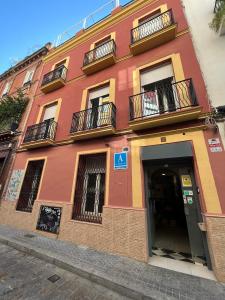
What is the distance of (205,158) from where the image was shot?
4.11 m

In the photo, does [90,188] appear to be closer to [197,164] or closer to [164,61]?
[197,164]

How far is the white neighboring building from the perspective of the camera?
4.56m

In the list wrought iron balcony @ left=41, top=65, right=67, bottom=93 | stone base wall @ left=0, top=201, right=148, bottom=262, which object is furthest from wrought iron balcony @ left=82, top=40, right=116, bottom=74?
stone base wall @ left=0, top=201, right=148, bottom=262

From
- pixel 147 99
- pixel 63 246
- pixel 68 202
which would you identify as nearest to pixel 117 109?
pixel 147 99

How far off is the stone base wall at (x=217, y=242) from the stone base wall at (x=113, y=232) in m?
1.53

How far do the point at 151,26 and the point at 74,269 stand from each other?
934 centimetres

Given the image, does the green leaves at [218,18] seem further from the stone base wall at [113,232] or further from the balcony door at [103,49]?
the stone base wall at [113,232]

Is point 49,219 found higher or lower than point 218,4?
lower

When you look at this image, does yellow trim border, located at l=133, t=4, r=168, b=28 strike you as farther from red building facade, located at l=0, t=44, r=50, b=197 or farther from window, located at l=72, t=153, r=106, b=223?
red building facade, located at l=0, t=44, r=50, b=197

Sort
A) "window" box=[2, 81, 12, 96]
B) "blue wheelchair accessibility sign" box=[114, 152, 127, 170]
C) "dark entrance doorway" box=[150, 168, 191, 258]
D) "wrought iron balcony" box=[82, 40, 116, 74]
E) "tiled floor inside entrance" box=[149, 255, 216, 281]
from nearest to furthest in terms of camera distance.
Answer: "tiled floor inside entrance" box=[149, 255, 216, 281], "blue wheelchair accessibility sign" box=[114, 152, 127, 170], "dark entrance doorway" box=[150, 168, 191, 258], "wrought iron balcony" box=[82, 40, 116, 74], "window" box=[2, 81, 12, 96]

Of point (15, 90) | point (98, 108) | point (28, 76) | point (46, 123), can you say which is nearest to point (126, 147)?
point (98, 108)

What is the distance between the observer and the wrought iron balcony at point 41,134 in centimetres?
713

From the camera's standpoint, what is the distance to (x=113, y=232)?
4562mm

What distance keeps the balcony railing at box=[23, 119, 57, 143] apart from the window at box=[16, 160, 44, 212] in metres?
1.23
